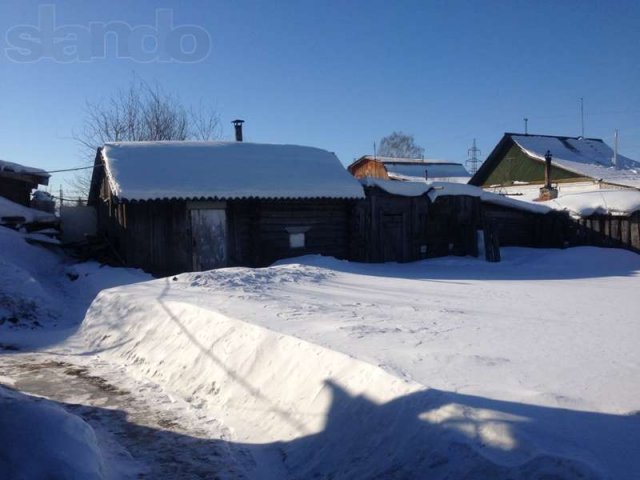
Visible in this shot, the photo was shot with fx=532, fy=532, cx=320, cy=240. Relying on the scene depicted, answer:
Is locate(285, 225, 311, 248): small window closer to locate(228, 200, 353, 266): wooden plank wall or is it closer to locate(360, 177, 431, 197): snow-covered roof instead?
locate(228, 200, 353, 266): wooden plank wall

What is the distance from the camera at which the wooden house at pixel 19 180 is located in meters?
18.8

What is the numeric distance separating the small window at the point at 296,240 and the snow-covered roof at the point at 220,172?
1.24m

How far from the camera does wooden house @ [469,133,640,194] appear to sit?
26938 millimetres

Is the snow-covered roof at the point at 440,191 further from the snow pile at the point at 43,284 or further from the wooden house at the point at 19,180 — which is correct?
the wooden house at the point at 19,180

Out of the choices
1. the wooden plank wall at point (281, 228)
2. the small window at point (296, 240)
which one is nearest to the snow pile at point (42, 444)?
the wooden plank wall at point (281, 228)

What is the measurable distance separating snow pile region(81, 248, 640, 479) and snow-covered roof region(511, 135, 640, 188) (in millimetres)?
19018

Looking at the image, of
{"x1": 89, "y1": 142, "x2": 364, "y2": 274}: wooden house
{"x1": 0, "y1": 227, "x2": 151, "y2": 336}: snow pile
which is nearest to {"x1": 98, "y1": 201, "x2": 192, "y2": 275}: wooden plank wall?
{"x1": 89, "y1": 142, "x2": 364, "y2": 274}: wooden house

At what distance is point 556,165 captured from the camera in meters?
28.4

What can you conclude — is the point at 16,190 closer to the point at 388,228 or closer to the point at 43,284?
the point at 43,284

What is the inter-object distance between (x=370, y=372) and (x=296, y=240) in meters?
11.6

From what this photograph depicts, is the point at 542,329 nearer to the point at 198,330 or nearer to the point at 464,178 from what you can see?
the point at 198,330

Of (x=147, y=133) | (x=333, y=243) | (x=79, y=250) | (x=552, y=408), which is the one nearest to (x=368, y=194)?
(x=333, y=243)

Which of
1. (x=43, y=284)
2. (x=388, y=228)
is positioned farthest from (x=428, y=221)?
(x=43, y=284)

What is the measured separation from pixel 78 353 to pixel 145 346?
4.63 feet
